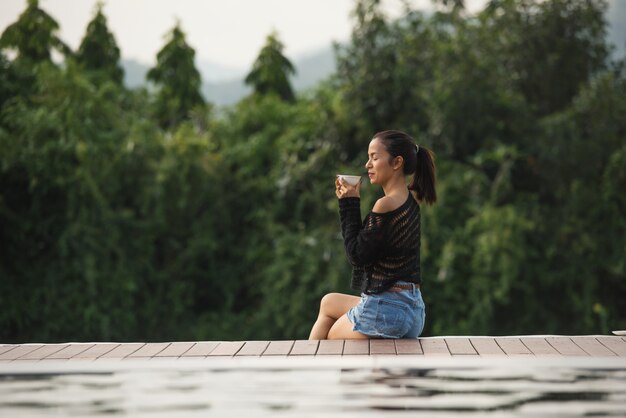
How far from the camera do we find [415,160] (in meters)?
6.29

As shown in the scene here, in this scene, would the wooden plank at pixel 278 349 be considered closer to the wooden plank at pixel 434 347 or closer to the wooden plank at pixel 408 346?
the wooden plank at pixel 408 346

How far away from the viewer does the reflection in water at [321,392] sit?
4.30 meters

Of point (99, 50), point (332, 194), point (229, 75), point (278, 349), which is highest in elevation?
point (229, 75)

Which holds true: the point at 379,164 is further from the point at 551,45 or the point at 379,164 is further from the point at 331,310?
the point at 551,45

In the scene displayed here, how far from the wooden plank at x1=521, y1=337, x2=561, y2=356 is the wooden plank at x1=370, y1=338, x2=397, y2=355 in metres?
0.73

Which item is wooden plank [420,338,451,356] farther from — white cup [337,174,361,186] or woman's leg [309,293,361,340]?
white cup [337,174,361,186]

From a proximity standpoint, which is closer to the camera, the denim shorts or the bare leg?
the denim shorts

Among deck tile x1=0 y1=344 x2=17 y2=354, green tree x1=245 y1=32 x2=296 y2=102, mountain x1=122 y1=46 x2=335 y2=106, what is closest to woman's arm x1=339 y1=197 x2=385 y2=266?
deck tile x1=0 y1=344 x2=17 y2=354

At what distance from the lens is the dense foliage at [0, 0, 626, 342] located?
1486 centimetres

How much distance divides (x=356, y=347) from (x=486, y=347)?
0.69 meters

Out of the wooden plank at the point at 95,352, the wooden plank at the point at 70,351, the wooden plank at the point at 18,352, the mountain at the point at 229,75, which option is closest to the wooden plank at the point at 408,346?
the wooden plank at the point at 95,352

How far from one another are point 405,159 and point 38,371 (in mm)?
2205

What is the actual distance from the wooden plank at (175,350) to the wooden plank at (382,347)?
39.8 inches

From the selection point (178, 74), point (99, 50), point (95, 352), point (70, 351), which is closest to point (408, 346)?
point (95, 352)
